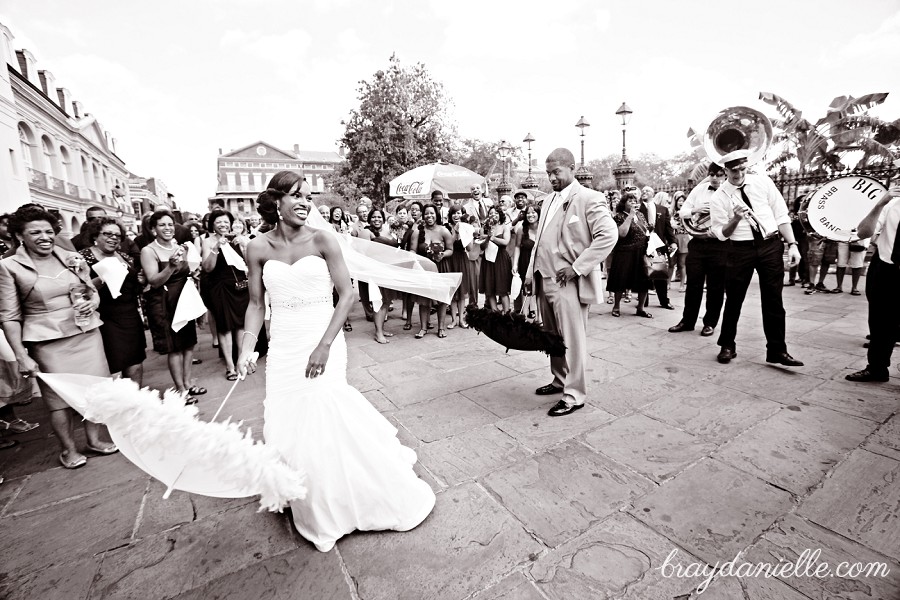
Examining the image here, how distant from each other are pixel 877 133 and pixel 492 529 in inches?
957

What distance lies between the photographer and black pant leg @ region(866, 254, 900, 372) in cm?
384

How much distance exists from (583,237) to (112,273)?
3.94 m

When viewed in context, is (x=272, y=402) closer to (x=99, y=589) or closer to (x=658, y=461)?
(x=99, y=589)

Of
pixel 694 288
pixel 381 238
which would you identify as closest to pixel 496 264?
pixel 381 238

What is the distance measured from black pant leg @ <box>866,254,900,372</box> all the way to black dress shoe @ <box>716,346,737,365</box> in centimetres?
109

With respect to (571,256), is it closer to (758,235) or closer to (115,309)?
(758,235)

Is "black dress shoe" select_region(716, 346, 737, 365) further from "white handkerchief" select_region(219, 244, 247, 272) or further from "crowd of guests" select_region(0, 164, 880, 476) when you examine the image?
"white handkerchief" select_region(219, 244, 247, 272)

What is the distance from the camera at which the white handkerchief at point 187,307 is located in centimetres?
412

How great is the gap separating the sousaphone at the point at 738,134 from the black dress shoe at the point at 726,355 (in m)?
1.45

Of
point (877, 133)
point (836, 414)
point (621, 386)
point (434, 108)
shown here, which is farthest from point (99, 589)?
point (877, 133)

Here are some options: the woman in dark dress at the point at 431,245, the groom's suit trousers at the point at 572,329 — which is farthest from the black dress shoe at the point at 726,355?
the woman in dark dress at the point at 431,245

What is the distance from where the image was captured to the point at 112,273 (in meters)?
3.54

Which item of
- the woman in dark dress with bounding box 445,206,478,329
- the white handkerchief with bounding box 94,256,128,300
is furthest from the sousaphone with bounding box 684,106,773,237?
the white handkerchief with bounding box 94,256,128,300

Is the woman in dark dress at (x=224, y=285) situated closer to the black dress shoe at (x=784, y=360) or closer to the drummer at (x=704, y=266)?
the drummer at (x=704, y=266)
